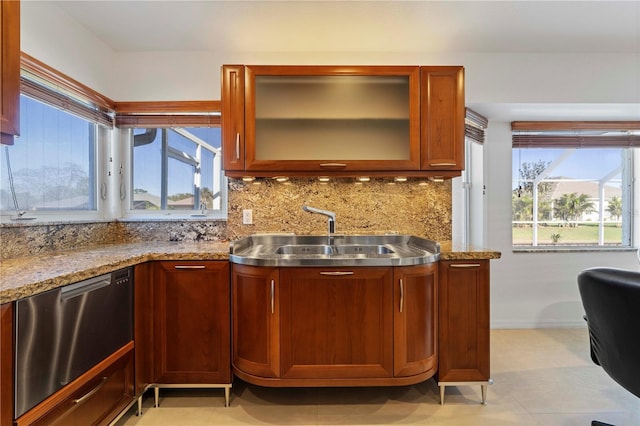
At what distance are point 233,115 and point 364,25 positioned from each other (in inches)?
42.3

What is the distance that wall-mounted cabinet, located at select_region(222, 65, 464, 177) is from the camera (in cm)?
215

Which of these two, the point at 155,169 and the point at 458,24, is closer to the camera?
the point at 458,24

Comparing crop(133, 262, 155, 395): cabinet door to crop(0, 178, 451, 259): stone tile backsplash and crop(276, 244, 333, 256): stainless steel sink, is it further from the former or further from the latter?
crop(276, 244, 333, 256): stainless steel sink

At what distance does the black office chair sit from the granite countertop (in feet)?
1.74

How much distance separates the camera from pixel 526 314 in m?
3.05

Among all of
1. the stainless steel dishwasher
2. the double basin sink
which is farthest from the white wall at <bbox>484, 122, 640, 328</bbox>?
the stainless steel dishwasher

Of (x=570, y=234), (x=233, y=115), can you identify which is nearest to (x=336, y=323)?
(x=233, y=115)

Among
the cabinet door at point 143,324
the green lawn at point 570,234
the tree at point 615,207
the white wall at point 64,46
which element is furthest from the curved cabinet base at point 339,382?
the tree at point 615,207

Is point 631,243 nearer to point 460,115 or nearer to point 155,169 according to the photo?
point 460,115

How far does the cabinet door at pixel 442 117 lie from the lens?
7.07 feet


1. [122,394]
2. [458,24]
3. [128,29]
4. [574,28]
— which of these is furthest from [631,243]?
[128,29]

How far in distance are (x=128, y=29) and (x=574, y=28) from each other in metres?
3.08

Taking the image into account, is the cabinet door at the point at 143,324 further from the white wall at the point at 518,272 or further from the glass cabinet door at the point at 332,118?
the white wall at the point at 518,272

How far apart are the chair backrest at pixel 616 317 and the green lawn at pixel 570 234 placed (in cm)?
190
